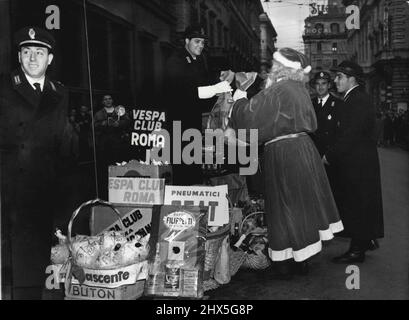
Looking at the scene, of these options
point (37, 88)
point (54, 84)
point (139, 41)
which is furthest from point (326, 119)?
point (37, 88)

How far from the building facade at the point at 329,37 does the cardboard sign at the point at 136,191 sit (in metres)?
1.58

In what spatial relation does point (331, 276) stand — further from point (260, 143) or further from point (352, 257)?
point (260, 143)

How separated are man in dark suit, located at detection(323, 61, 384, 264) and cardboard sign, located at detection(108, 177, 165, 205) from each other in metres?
1.50

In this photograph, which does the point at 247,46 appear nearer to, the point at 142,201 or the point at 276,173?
the point at 276,173

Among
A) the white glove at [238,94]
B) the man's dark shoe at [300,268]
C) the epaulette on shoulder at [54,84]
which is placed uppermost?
the epaulette on shoulder at [54,84]

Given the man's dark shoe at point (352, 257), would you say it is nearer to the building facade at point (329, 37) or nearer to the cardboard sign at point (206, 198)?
the cardboard sign at point (206, 198)

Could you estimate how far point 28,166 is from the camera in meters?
3.54

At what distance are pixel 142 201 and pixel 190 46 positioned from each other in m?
1.31

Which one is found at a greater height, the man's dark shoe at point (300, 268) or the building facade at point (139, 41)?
the building facade at point (139, 41)

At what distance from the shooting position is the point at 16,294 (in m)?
3.53

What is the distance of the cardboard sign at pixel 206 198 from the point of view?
13.1ft

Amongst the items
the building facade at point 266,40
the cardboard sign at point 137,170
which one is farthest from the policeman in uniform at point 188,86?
the building facade at point 266,40

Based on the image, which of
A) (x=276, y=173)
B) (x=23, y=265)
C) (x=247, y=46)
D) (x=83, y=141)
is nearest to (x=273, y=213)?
(x=276, y=173)

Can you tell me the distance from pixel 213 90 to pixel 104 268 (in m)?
1.65
